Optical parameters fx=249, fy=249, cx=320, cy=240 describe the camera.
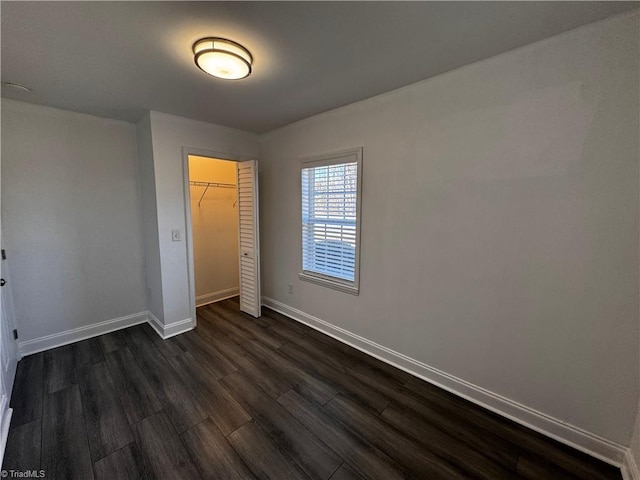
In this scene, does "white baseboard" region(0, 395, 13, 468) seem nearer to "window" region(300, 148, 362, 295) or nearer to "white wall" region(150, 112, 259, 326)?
"white wall" region(150, 112, 259, 326)

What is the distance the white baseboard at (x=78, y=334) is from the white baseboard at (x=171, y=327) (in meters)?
0.28

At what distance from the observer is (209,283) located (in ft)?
13.2

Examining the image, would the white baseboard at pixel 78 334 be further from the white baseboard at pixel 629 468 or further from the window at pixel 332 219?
the white baseboard at pixel 629 468

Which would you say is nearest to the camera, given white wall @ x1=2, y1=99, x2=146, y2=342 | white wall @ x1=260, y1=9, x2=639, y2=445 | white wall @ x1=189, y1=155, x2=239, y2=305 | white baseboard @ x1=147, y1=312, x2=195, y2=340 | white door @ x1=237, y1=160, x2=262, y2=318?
white wall @ x1=260, y1=9, x2=639, y2=445

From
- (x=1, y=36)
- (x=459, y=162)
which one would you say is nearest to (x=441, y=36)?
(x=459, y=162)

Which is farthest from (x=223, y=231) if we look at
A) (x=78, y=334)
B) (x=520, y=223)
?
(x=520, y=223)

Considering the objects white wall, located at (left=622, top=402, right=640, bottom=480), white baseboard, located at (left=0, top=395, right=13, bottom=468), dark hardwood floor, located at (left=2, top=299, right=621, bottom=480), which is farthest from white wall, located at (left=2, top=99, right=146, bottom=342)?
white wall, located at (left=622, top=402, right=640, bottom=480)

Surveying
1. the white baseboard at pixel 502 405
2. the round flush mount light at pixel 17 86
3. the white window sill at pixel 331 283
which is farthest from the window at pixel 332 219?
the round flush mount light at pixel 17 86

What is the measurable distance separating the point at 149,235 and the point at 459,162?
340cm

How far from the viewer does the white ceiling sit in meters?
1.30

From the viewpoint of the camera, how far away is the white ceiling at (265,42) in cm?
130

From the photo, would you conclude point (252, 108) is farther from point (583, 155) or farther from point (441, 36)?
point (583, 155)

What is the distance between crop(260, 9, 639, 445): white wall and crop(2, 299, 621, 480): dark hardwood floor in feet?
1.12

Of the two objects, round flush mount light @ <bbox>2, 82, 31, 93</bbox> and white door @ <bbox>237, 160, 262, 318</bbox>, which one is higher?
round flush mount light @ <bbox>2, 82, 31, 93</bbox>
